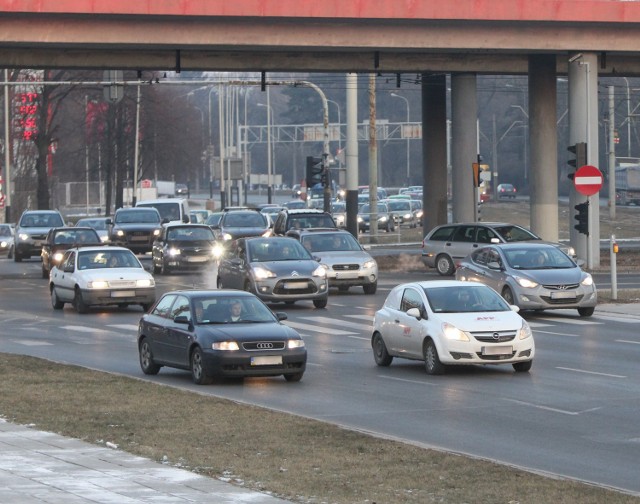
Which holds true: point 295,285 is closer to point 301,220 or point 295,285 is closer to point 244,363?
point 244,363

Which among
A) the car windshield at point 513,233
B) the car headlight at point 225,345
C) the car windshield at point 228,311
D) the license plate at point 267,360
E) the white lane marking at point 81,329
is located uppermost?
the car windshield at point 513,233

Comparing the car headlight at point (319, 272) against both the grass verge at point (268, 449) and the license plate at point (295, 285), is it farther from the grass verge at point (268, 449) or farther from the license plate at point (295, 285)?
the grass verge at point (268, 449)

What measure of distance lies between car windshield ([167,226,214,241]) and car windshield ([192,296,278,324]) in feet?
89.8

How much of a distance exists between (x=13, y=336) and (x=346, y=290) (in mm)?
13380

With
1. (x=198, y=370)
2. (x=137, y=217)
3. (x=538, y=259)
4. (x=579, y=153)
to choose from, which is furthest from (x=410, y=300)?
(x=137, y=217)

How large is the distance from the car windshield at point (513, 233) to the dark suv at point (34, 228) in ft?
68.4

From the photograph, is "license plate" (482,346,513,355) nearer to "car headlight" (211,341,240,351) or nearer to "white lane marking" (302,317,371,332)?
"car headlight" (211,341,240,351)

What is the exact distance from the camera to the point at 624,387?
65.8 feet

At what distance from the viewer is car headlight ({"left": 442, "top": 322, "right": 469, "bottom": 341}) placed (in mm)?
21672

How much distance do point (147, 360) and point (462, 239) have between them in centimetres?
2383

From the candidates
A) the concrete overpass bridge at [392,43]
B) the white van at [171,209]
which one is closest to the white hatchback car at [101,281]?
the concrete overpass bridge at [392,43]

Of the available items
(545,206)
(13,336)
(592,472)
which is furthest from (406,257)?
(592,472)

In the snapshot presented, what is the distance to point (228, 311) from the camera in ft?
72.0

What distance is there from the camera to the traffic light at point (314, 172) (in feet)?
193
